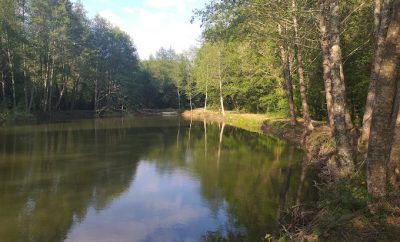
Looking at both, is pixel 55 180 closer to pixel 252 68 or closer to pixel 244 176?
pixel 244 176

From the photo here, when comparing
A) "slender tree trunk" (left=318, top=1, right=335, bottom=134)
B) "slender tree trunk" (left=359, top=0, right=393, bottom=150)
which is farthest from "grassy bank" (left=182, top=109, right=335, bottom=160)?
"slender tree trunk" (left=359, top=0, right=393, bottom=150)

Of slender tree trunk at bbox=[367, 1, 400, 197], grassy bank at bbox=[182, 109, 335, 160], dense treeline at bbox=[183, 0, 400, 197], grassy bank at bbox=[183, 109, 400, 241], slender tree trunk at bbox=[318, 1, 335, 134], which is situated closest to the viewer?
grassy bank at bbox=[183, 109, 400, 241]

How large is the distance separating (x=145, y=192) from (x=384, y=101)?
10768 mm

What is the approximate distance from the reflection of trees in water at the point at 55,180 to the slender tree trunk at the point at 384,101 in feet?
27.4

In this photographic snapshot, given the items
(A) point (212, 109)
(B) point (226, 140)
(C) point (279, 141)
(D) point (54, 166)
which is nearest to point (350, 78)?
(C) point (279, 141)

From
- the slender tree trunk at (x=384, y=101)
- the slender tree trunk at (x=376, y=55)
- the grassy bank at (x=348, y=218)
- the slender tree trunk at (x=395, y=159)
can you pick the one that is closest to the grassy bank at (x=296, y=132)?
the slender tree trunk at (x=376, y=55)

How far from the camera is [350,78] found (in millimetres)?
28531

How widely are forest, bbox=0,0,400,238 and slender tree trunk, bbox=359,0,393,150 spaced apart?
0.06 meters

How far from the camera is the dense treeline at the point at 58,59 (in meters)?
54.3

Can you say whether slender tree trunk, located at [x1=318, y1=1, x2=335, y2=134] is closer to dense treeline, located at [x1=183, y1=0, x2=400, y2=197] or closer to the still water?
dense treeline, located at [x1=183, y1=0, x2=400, y2=197]

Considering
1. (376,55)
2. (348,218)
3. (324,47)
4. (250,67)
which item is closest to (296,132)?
(324,47)

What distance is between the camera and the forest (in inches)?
456

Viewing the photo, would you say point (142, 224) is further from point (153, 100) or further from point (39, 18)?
point (153, 100)

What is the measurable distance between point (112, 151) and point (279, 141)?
13.2m
